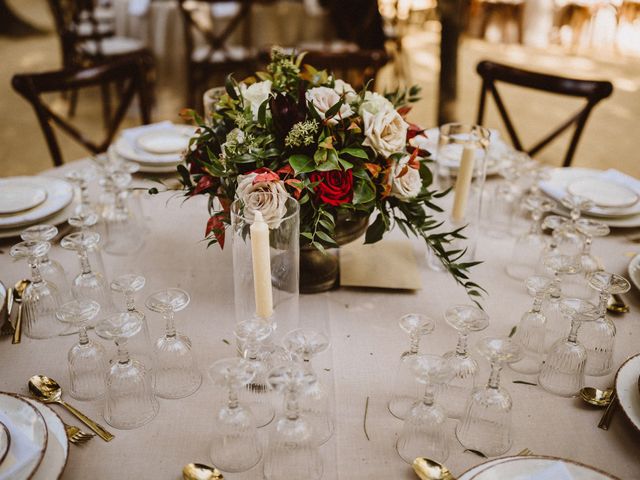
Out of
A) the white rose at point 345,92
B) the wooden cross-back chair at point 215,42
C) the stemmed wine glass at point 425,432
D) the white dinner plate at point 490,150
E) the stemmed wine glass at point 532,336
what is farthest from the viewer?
the wooden cross-back chair at point 215,42

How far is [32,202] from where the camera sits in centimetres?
151

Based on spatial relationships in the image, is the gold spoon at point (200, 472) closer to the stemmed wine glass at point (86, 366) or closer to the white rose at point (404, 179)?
the stemmed wine glass at point (86, 366)

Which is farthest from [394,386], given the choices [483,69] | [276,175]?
[483,69]

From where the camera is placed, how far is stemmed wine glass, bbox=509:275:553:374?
1108 millimetres

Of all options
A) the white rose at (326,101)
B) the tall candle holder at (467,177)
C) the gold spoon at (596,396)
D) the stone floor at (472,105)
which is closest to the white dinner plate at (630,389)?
the gold spoon at (596,396)

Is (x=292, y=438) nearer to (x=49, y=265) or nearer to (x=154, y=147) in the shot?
(x=49, y=265)

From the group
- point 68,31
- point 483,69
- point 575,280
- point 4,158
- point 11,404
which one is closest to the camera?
point 11,404

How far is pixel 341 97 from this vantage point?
1146 mm

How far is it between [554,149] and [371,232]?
354cm

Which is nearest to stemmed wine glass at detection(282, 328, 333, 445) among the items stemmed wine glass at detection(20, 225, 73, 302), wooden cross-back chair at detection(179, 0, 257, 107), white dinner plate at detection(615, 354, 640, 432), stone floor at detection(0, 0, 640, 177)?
white dinner plate at detection(615, 354, 640, 432)

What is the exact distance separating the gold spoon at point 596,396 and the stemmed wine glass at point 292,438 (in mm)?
490

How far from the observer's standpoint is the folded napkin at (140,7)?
4.29 metres

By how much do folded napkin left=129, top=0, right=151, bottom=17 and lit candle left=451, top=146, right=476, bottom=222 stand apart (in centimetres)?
366

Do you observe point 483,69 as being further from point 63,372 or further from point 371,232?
point 63,372
